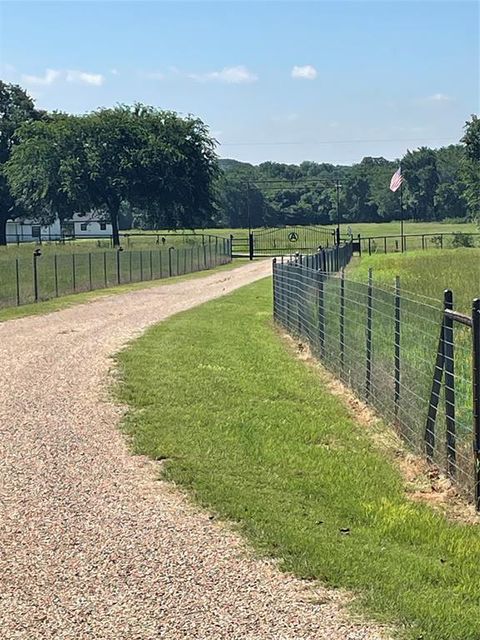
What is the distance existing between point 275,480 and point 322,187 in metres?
142

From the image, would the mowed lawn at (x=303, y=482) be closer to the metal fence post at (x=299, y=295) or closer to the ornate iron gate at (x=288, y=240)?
the metal fence post at (x=299, y=295)

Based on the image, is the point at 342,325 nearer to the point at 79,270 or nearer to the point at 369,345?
the point at 369,345

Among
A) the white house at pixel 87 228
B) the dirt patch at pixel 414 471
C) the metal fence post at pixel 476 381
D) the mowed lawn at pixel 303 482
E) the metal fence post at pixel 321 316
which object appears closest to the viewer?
the mowed lawn at pixel 303 482

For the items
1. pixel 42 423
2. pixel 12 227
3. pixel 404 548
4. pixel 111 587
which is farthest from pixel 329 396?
pixel 12 227

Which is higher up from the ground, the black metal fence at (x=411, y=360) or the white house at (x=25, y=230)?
the white house at (x=25, y=230)

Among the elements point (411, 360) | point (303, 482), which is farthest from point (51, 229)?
point (303, 482)

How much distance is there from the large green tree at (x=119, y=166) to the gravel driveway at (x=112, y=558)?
193ft

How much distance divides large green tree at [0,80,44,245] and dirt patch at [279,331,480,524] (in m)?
71.3

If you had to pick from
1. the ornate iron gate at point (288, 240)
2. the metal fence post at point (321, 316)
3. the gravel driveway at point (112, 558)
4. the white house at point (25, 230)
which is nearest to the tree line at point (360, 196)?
the white house at point (25, 230)

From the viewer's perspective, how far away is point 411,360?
923 centimetres

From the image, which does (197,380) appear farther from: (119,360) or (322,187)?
(322,187)

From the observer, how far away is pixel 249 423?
930 centimetres

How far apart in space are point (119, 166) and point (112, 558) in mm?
64105

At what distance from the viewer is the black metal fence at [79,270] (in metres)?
27.1
